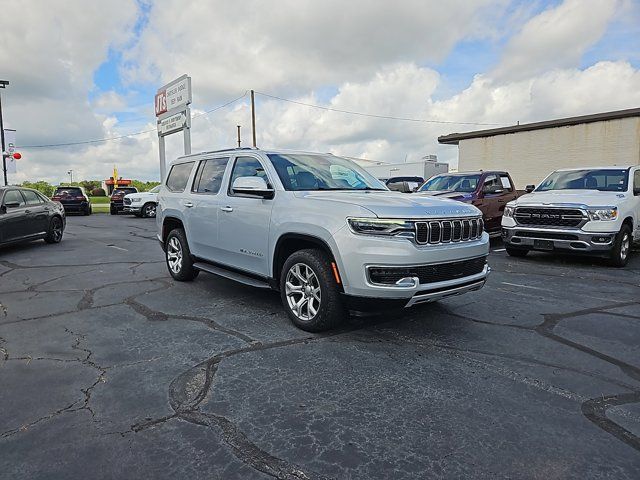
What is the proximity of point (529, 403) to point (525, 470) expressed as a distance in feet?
2.63

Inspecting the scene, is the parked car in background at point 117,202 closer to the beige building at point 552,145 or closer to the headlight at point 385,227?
the beige building at point 552,145

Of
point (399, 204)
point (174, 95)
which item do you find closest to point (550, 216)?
point (399, 204)

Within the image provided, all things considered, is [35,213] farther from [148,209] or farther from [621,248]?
[621,248]

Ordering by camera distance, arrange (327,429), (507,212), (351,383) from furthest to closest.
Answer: (507,212)
(351,383)
(327,429)

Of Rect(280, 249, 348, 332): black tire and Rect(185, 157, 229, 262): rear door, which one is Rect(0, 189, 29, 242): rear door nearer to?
Rect(185, 157, 229, 262): rear door

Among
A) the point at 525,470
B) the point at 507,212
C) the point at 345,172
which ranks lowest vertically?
the point at 525,470

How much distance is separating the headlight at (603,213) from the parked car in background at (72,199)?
81.8 feet

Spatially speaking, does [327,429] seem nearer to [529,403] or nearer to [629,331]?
[529,403]

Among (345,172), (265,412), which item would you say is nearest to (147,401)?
(265,412)

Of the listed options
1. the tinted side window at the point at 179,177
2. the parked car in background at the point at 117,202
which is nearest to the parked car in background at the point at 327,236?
the tinted side window at the point at 179,177

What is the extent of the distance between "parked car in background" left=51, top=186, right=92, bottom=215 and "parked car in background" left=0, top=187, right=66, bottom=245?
46.1 feet

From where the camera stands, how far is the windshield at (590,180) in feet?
28.8

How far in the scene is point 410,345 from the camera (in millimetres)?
4137

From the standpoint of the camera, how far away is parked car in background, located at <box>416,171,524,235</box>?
10.7 m
